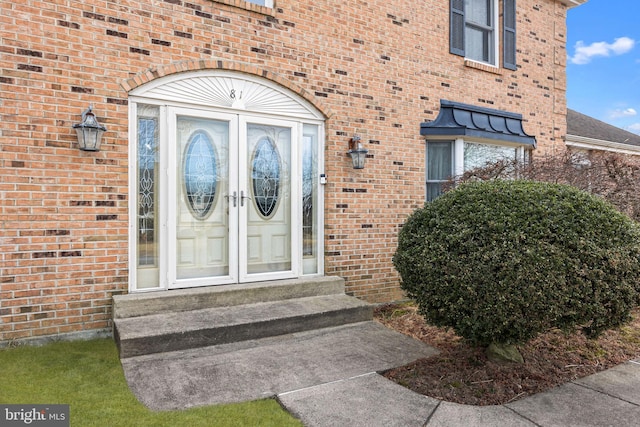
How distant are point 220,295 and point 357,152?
8.63ft

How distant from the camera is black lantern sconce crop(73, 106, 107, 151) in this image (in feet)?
13.9

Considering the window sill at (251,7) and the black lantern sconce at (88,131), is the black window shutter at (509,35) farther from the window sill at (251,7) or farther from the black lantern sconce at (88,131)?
the black lantern sconce at (88,131)

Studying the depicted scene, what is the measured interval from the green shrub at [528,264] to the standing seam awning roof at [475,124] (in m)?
3.38

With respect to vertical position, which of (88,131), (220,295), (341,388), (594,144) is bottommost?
(341,388)

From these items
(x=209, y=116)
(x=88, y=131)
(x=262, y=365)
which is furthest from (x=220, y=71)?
(x=262, y=365)

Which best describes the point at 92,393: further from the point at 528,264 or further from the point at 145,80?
the point at 528,264

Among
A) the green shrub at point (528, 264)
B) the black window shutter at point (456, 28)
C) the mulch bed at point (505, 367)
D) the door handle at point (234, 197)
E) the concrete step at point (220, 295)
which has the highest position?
the black window shutter at point (456, 28)

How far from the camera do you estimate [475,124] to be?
718cm

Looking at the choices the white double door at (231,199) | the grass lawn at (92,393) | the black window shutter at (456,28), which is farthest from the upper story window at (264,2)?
the grass lawn at (92,393)

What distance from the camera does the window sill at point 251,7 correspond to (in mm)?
5117

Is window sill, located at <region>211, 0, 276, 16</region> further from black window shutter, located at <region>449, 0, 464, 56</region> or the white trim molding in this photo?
the white trim molding

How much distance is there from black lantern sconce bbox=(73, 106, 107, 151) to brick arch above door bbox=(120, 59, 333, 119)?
1.71 ft

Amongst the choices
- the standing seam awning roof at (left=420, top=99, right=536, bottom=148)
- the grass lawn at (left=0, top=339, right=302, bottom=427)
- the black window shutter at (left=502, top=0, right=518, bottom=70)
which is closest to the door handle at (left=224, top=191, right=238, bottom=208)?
the grass lawn at (left=0, top=339, right=302, bottom=427)

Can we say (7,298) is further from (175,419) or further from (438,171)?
(438,171)
